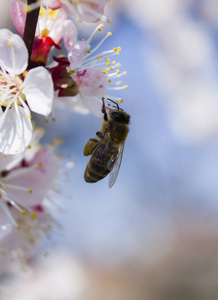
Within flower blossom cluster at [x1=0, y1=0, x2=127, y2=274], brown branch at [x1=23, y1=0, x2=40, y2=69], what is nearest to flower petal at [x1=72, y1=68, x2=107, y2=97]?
flower blossom cluster at [x1=0, y1=0, x2=127, y2=274]

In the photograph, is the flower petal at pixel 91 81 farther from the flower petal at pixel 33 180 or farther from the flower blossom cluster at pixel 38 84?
the flower petal at pixel 33 180

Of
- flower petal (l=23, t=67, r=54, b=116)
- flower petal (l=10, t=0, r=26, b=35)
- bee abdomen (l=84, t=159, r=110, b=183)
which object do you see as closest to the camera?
flower petal (l=23, t=67, r=54, b=116)

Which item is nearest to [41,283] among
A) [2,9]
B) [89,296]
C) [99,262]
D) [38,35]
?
[89,296]

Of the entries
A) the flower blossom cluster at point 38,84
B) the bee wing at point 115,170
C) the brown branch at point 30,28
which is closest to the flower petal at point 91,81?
the flower blossom cluster at point 38,84

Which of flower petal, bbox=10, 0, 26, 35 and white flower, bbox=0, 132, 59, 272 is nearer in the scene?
flower petal, bbox=10, 0, 26, 35

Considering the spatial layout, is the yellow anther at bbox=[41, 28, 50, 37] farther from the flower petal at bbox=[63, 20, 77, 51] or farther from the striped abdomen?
the striped abdomen

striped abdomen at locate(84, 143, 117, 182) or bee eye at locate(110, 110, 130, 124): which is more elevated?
bee eye at locate(110, 110, 130, 124)

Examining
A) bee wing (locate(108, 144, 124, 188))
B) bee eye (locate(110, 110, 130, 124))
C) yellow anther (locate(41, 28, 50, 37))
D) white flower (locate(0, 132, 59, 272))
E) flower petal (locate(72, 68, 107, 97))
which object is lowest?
white flower (locate(0, 132, 59, 272))

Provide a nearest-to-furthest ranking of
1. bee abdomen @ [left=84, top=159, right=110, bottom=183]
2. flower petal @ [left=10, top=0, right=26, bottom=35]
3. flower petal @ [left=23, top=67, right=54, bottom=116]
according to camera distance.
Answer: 1. flower petal @ [left=23, top=67, right=54, bottom=116]
2. flower petal @ [left=10, top=0, right=26, bottom=35]
3. bee abdomen @ [left=84, top=159, right=110, bottom=183]
